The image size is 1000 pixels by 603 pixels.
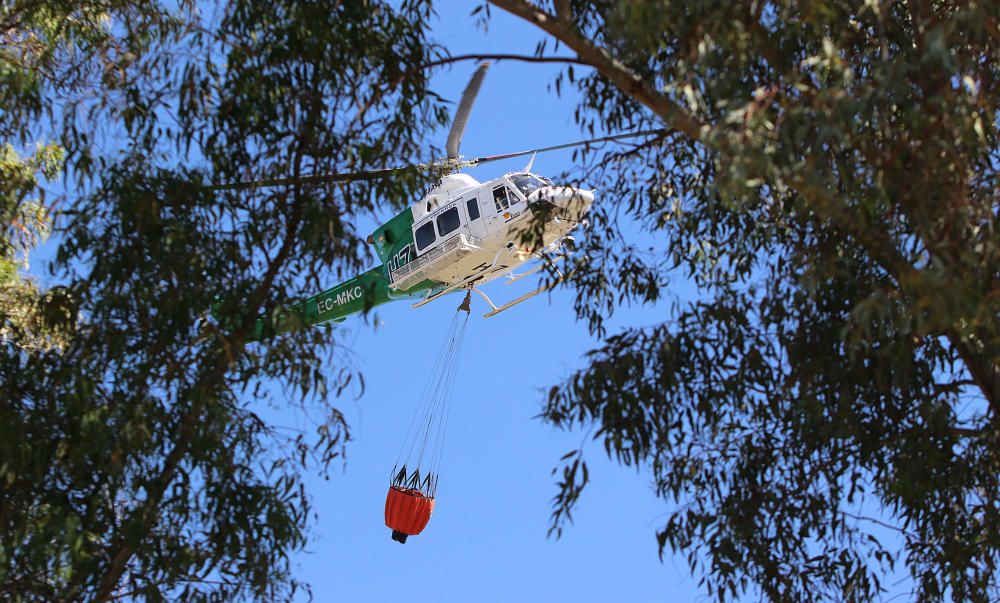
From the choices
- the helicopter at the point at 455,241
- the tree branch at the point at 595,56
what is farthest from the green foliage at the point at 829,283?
the helicopter at the point at 455,241

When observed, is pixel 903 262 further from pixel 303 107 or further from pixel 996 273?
pixel 303 107

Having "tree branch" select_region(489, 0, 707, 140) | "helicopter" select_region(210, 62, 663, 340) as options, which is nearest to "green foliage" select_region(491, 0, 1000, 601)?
"tree branch" select_region(489, 0, 707, 140)

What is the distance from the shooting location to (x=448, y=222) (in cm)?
1238

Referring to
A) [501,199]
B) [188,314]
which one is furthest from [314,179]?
[501,199]

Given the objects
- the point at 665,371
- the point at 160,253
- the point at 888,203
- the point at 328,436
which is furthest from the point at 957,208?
the point at 160,253

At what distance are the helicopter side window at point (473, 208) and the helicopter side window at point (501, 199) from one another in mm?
175

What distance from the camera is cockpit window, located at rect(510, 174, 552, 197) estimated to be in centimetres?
1213

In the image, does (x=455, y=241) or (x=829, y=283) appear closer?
(x=829, y=283)

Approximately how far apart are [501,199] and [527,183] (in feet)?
0.97

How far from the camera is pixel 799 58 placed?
712 centimetres

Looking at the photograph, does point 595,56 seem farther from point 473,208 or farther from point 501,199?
point 473,208

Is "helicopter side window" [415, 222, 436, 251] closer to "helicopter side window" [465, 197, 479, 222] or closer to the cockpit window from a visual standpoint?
"helicopter side window" [465, 197, 479, 222]

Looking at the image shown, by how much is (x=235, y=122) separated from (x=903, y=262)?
3.29 meters

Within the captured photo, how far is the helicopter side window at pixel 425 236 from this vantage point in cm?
1250
